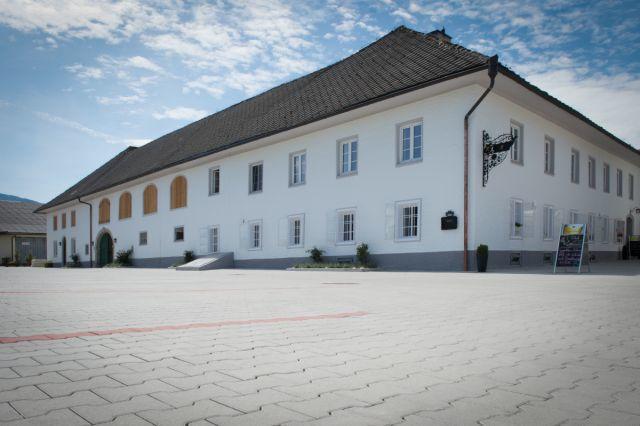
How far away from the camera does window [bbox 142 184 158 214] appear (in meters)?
32.9

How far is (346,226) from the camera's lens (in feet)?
66.4

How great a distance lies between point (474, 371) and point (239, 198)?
23.2m

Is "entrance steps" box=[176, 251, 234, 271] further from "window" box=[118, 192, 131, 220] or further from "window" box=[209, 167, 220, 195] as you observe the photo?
"window" box=[118, 192, 131, 220]

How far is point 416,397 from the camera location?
8.45 feet

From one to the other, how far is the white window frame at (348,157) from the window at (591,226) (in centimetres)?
1240

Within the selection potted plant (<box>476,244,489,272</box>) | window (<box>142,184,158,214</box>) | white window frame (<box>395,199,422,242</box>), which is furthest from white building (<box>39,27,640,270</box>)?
window (<box>142,184,158,214</box>)

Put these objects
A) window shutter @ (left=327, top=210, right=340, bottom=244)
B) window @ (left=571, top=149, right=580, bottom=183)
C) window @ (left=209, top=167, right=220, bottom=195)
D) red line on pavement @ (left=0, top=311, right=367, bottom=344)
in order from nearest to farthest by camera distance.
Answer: red line on pavement @ (left=0, top=311, right=367, bottom=344)
window shutter @ (left=327, top=210, right=340, bottom=244)
window @ (left=571, top=149, right=580, bottom=183)
window @ (left=209, top=167, right=220, bottom=195)

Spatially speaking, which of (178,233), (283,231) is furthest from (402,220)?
(178,233)

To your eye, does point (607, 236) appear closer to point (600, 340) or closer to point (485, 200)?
point (485, 200)

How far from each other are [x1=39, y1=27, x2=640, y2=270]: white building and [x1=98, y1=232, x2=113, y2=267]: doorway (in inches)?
356

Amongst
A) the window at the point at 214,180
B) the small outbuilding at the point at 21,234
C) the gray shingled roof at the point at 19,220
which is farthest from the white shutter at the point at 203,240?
the gray shingled roof at the point at 19,220

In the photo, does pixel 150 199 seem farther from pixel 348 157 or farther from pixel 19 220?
pixel 19 220

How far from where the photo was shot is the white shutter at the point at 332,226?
20.3 m

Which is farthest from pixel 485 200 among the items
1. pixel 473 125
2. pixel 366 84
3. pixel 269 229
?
pixel 269 229
